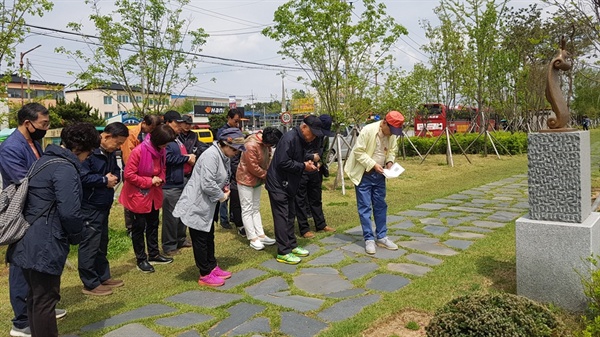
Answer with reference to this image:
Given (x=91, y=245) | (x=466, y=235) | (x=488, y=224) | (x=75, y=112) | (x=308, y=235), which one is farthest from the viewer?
(x=75, y=112)

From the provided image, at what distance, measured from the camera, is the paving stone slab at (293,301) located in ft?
12.6

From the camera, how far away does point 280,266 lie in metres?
5.03

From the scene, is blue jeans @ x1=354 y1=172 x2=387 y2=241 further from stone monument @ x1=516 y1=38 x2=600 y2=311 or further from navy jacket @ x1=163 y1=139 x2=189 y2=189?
navy jacket @ x1=163 y1=139 x2=189 y2=189

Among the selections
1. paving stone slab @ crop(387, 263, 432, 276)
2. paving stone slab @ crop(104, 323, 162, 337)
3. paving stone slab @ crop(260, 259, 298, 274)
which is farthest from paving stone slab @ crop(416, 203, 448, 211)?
paving stone slab @ crop(104, 323, 162, 337)

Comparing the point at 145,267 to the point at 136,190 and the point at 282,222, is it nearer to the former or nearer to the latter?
the point at 136,190

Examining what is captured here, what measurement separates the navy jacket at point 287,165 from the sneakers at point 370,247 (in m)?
1.05

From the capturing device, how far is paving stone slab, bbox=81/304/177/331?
141 inches

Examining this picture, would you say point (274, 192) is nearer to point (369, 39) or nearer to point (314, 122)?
point (314, 122)

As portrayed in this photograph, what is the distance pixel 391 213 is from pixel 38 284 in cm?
570

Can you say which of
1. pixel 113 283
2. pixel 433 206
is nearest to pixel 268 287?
pixel 113 283

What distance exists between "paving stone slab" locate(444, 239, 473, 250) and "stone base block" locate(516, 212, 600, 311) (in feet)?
→ 6.17

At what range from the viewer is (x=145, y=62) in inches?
395

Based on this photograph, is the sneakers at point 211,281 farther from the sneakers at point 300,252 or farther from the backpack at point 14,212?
the backpack at point 14,212

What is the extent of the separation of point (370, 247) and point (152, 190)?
2520 mm
